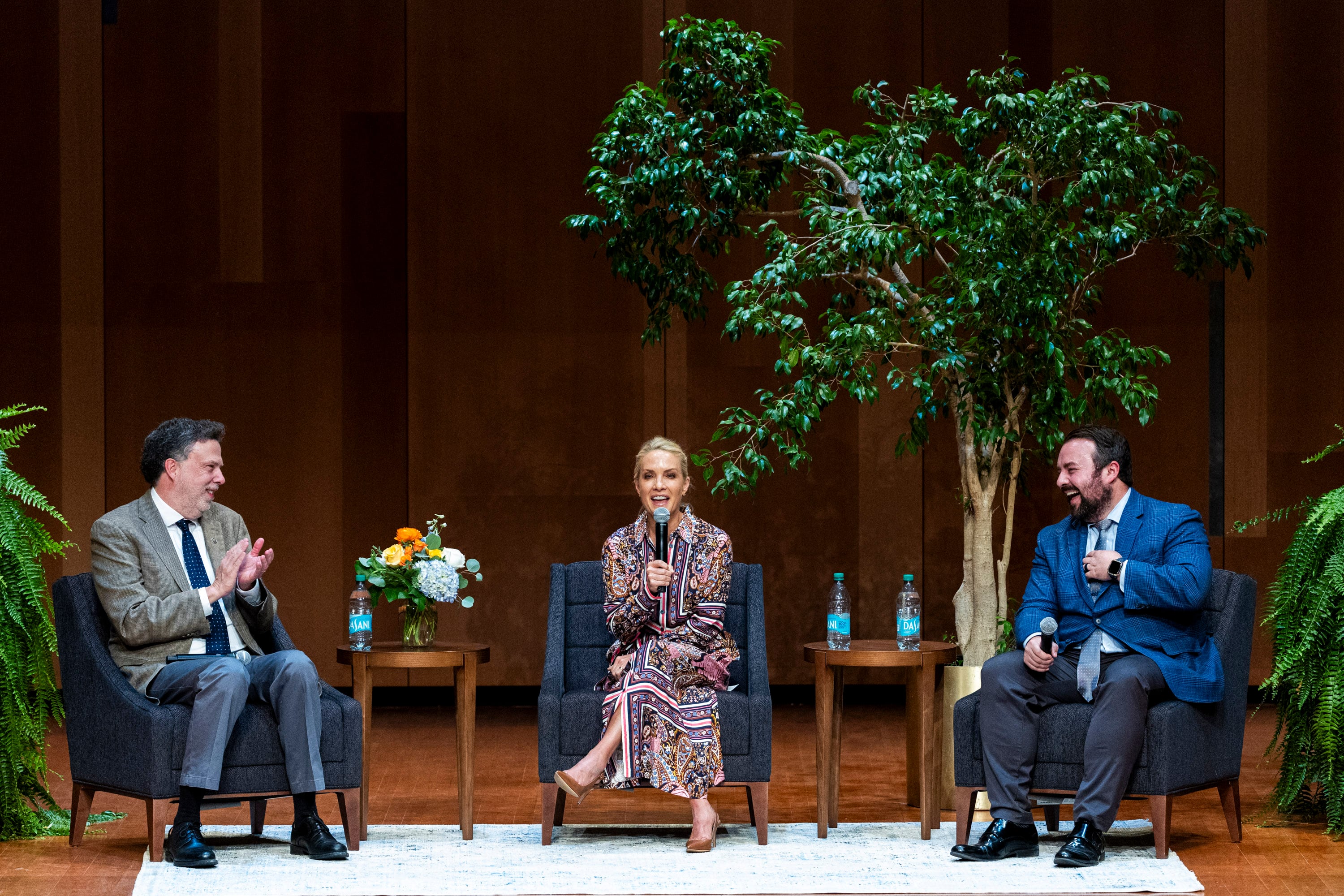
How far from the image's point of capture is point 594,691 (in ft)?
14.5

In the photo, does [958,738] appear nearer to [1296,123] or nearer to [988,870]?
[988,870]

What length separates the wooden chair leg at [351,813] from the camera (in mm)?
4199

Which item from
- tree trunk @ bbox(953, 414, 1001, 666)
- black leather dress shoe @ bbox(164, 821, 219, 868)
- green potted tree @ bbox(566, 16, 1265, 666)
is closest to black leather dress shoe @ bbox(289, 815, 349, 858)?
black leather dress shoe @ bbox(164, 821, 219, 868)

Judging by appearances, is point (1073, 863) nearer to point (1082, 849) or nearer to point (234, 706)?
point (1082, 849)

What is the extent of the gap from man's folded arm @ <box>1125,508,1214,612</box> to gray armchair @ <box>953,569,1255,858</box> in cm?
19

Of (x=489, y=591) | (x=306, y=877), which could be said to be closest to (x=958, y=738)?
(x=306, y=877)

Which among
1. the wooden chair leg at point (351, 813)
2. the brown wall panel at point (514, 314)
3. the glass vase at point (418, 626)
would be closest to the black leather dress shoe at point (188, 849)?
the wooden chair leg at point (351, 813)

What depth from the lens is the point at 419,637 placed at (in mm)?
4551

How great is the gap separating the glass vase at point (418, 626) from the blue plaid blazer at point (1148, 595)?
1.80 m

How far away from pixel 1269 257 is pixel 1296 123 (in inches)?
26.3

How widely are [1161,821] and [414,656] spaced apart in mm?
2207

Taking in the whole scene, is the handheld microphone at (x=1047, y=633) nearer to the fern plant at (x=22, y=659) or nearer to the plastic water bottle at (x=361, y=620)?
the plastic water bottle at (x=361, y=620)

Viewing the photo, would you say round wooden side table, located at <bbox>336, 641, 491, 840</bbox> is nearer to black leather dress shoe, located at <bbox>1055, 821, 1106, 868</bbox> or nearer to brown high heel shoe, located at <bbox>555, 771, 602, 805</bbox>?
brown high heel shoe, located at <bbox>555, 771, 602, 805</bbox>

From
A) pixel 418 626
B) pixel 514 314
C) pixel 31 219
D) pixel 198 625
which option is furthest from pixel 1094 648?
pixel 31 219
